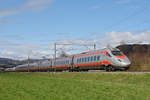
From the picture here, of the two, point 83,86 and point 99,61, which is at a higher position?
point 99,61

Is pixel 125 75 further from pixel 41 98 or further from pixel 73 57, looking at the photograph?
pixel 73 57

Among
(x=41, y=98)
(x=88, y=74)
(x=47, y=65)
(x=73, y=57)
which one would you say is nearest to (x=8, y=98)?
(x=41, y=98)

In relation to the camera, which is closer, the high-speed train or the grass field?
the grass field

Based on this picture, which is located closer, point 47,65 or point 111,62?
point 111,62

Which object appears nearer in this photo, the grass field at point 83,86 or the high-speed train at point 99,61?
the grass field at point 83,86

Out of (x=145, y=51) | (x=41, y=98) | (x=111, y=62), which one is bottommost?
A: (x=41, y=98)

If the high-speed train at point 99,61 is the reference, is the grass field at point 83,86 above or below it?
below

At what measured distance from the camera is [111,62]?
38.8 m

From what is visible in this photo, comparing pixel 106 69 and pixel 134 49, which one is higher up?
pixel 134 49

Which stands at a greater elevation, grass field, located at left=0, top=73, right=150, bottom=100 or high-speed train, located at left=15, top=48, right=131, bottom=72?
high-speed train, located at left=15, top=48, right=131, bottom=72

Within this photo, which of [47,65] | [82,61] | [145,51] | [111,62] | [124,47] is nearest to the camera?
[111,62]

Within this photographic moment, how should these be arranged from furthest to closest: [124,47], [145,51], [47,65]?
[124,47] → [145,51] → [47,65]

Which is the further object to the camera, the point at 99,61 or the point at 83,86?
the point at 99,61

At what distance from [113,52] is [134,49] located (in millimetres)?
95742
